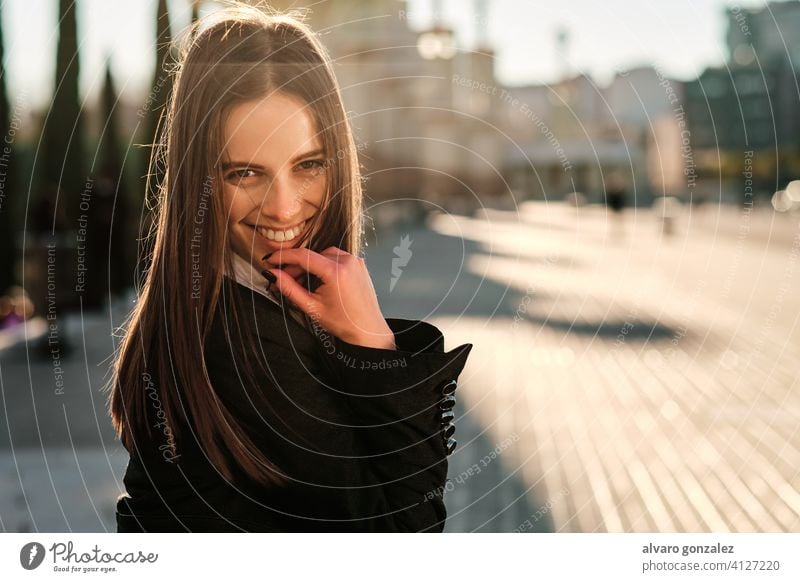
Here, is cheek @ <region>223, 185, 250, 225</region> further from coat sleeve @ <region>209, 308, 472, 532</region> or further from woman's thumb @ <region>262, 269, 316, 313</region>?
coat sleeve @ <region>209, 308, 472, 532</region>

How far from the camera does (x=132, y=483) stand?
202cm

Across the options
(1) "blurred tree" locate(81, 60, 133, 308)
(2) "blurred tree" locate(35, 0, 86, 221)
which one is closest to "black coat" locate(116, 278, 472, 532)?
(2) "blurred tree" locate(35, 0, 86, 221)

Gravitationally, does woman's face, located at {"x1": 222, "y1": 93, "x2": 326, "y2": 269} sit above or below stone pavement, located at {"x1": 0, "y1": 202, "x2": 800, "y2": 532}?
above

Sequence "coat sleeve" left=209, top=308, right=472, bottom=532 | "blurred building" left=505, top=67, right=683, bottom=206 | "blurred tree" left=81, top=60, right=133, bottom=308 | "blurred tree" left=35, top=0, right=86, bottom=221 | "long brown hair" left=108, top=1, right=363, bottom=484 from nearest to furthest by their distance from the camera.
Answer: "coat sleeve" left=209, top=308, right=472, bottom=532 < "long brown hair" left=108, top=1, right=363, bottom=484 < "blurred building" left=505, top=67, right=683, bottom=206 < "blurred tree" left=35, top=0, right=86, bottom=221 < "blurred tree" left=81, top=60, right=133, bottom=308

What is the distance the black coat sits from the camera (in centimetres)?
182

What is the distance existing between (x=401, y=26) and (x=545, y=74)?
1.42 feet

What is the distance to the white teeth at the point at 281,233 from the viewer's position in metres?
2.09

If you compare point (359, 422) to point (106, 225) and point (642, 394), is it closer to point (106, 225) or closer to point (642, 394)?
point (642, 394)

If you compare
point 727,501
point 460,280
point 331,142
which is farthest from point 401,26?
point 460,280

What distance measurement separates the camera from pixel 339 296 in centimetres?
195

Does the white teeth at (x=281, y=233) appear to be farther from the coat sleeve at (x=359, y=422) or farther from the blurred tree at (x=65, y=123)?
A: the blurred tree at (x=65, y=123)

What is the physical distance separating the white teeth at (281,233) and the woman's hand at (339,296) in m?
0.04

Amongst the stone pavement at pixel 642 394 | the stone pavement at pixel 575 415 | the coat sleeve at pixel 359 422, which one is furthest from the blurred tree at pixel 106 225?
the coat sleeve at pixel 359 422
